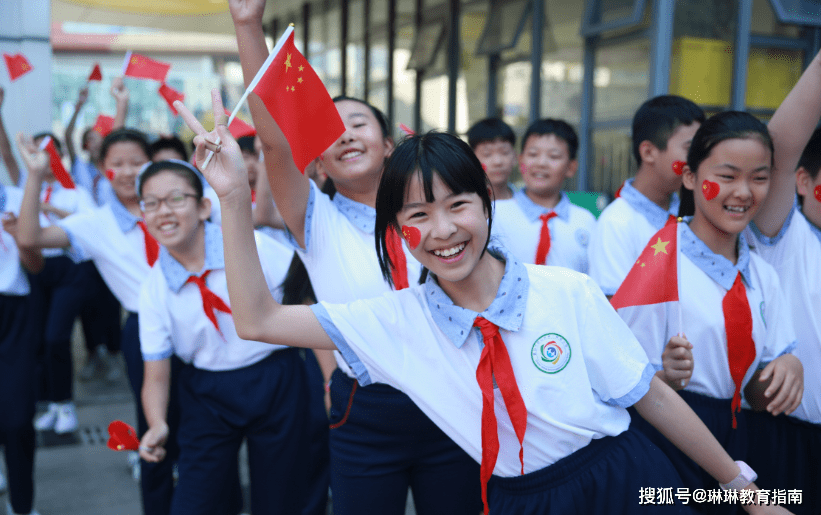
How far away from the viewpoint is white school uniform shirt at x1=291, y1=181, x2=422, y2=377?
2.12 m

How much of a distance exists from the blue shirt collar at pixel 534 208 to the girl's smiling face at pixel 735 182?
1.28 metres

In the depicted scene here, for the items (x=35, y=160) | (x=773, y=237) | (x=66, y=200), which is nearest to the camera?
(x=773, y=237)

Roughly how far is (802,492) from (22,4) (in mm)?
6409

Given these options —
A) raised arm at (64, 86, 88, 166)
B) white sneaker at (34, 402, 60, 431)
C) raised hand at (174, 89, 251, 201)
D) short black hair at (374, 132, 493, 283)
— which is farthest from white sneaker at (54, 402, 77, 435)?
short black hair at (374, 132, 493, 283)

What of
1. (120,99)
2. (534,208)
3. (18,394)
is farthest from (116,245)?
(534,208)

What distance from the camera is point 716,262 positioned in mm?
2102

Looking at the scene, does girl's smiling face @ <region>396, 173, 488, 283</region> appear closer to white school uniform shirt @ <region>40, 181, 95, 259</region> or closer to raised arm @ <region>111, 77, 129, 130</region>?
raised arm @ <region>111, 77, 129, 130</region>

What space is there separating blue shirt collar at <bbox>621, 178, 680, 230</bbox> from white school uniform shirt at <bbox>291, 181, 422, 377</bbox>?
1045 mm

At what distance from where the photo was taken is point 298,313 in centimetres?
169

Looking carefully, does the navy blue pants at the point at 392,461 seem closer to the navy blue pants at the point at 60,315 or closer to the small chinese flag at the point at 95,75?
the navy blue pants at the point at 60,315

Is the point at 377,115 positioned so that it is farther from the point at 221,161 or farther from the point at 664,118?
the point at 664,118

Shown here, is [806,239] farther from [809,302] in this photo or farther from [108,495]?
[108,495]

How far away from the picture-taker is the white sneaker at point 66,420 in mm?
4734

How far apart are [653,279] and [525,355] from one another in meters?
0.61
